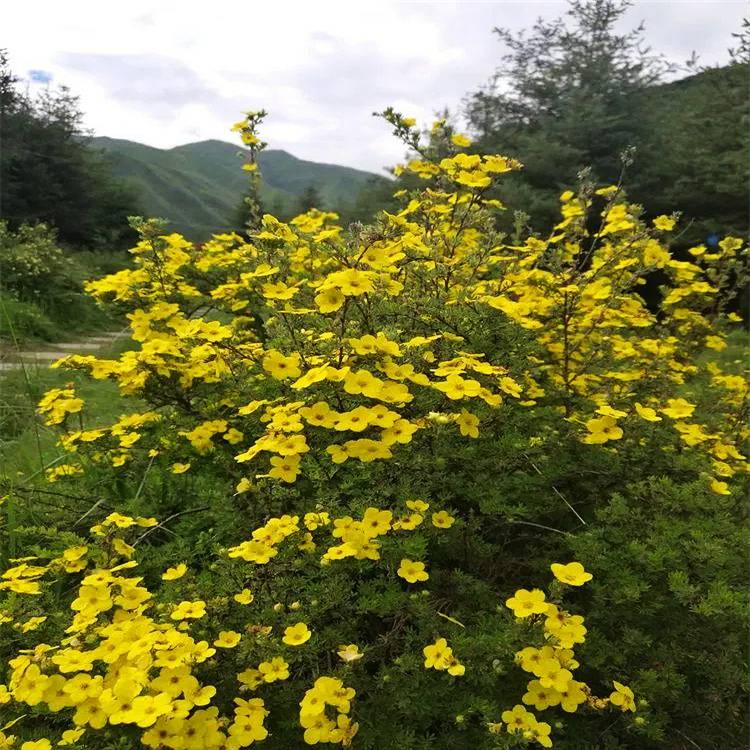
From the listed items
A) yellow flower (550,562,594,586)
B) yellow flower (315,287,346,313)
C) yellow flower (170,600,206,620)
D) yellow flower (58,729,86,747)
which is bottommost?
yellow flower (58,729,86,747)

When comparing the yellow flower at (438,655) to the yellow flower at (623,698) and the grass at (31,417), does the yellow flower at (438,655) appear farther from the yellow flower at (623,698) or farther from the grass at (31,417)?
the grass at (31,417)

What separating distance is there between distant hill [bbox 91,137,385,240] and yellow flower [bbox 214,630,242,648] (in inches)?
397

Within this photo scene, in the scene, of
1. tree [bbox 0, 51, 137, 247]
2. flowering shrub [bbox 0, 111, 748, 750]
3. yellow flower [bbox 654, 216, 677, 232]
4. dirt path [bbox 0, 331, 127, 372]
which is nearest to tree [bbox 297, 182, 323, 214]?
tree [bbox 0, 51, 137, 247]

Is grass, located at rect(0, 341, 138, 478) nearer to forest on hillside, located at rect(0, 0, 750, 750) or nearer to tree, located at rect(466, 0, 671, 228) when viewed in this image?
forest on hillside, located at rect(0, 0, 750, 750)

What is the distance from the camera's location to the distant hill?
2349cm

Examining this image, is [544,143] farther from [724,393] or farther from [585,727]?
[585,727]

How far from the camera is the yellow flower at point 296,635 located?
4.05 ft

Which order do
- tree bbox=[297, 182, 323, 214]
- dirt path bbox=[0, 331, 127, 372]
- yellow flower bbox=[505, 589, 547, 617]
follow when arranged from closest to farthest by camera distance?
1. yellow flower bbox=[505, 589, 547, 617]
2. dirt path bbox=[0, 331, 127, 372]
3. tree bbox=[297, 182, 323, 214]

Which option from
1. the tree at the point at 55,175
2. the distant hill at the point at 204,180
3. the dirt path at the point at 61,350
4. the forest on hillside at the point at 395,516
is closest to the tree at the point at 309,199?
the distant hill at the point at 204,180

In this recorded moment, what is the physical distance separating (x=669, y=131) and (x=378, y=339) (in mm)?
8486

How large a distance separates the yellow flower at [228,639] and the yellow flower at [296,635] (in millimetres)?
105

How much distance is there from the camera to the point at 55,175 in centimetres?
1167

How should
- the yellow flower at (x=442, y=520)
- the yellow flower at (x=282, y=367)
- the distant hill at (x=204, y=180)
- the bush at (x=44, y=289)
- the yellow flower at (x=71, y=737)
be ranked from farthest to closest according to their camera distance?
the distant hill at (x=204, y=180) → the bush at (x=44, y=289) → the yellow flower at (x=282, y=367) → the yellow flower at (x=442, y=520) → the yellow flower at (x=71, y=737)

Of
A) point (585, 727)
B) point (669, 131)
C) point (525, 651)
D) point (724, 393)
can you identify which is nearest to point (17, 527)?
point (525, 651)
